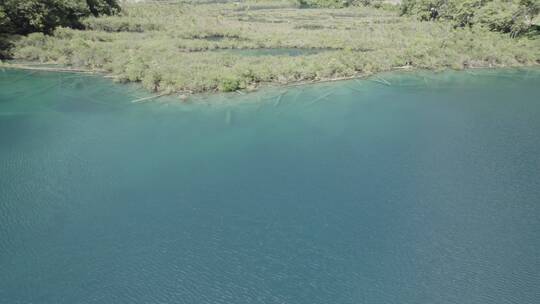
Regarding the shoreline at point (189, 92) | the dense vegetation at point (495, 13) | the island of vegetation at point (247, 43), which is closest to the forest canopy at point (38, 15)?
the island of vegetation at point (247, 43)

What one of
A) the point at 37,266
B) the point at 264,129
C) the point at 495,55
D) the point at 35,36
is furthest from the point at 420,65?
the point at 35,36

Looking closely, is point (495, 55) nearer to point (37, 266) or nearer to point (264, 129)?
point (264, 129)

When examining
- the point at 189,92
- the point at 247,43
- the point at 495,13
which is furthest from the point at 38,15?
the point at 495,13

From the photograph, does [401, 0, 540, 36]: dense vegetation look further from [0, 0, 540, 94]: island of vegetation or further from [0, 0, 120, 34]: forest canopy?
[0, 0, 120, 34]: forest canopy

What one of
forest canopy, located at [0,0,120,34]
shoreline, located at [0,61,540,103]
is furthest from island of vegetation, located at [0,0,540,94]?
shoreline, located at [0,61,540,103]

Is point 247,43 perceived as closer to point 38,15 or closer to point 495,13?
point 38,15
